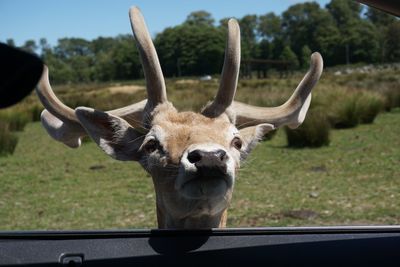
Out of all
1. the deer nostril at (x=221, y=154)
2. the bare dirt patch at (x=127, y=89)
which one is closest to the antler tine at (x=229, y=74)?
the deer nostril at (x=221, y=154)

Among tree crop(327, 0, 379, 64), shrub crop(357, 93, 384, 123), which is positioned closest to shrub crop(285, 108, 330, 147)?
tree crop(327, 0, 379, 64)

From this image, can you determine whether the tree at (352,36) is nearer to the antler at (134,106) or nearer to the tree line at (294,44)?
the tree line at (294,44)

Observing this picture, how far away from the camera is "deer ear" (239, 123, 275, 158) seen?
158 inches

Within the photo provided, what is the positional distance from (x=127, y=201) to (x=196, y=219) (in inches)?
272

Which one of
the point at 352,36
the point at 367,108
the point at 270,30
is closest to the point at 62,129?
the point at 352,36

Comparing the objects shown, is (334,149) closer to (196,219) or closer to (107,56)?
(196,219)

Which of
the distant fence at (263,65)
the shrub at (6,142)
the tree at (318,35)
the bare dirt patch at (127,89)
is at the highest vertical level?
the tree at (318,35)

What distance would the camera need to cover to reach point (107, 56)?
33.2 m

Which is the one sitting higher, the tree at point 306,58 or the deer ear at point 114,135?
the tree at point 306,58

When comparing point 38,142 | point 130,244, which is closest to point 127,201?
point 130,244

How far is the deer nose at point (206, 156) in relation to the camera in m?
3.04

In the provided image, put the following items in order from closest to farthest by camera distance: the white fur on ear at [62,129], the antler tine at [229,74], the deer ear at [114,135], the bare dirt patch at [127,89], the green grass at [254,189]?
the antler tine at [229,74] → the deer ear at [114,135] → the white fur on ear at [62,129] → the green grass at [254,189] → the bare dirt patch at [127,89]

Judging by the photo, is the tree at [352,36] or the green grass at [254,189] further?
the tree at [352,36]

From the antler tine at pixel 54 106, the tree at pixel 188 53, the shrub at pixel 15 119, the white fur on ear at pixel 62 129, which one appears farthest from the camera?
the shrub at pixel 15 119
